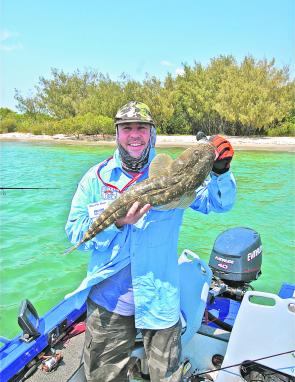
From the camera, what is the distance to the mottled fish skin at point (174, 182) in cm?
234

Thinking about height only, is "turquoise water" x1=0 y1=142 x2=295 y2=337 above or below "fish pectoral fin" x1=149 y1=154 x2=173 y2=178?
below

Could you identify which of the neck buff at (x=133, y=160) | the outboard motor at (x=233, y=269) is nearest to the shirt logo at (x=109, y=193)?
the neck buff at (x=133, y=160)

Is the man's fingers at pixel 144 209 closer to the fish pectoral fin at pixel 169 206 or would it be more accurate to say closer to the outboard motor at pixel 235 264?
the fish pectoral fin at pixel 169 206

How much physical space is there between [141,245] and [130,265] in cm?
18

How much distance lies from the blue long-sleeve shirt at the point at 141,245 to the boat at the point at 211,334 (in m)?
0.47

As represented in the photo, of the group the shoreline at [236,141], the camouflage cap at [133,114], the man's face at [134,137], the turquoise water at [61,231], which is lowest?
the turquoise water at [61,231]

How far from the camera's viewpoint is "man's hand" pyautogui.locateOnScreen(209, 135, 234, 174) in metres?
2.40

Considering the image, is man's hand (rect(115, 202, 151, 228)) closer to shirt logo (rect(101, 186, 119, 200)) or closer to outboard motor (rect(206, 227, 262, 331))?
shirt logo (rect(101, 186, 119, 200))

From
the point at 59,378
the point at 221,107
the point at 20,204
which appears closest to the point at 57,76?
the point at 221,107

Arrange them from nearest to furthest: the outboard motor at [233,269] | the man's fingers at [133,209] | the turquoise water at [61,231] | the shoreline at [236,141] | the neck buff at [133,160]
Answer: the man's fingers at [133,209] → the neck buff at [133,160] → the outboard motor at [233,269] → the turquoise water at [61,231] → the shoreline at [236,141]

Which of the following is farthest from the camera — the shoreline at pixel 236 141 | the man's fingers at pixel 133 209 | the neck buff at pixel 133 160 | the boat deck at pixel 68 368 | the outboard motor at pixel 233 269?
the shoreline at pixel 236 141

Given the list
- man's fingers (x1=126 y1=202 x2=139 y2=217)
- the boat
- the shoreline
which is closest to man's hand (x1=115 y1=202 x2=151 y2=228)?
man's fingers (x1=126 y1=202 x2=139 y2=217)

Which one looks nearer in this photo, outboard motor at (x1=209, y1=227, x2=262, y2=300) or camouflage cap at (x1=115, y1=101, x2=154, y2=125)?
camouflage cap at (x1=115, y1=101, x2=154, y2=125)

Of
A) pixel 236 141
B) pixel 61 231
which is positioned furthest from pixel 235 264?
pixel 236 141
